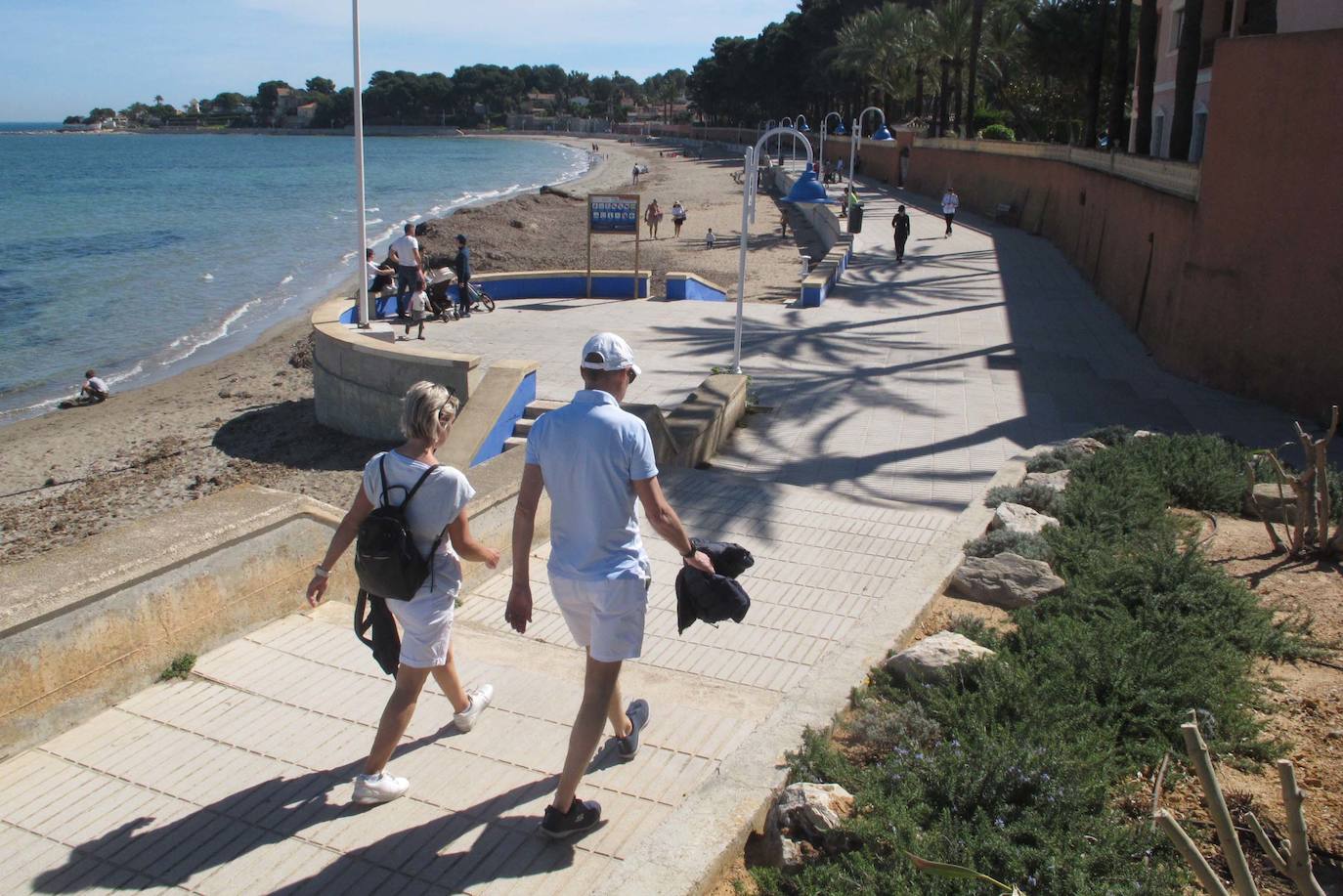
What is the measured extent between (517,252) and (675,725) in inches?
1249

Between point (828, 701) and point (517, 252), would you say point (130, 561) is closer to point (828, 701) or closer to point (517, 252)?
point (828, 701)

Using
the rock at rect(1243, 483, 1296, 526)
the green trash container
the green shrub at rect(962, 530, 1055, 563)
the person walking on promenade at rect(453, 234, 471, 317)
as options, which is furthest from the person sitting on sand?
the rock at rect(1243, 483, 1296, 526)

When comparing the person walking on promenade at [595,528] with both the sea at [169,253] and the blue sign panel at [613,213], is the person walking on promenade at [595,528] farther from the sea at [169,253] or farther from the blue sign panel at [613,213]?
the blue sign panel at [613,213]

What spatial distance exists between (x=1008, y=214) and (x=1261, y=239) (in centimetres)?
2199

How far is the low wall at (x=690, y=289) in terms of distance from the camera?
20484 mm

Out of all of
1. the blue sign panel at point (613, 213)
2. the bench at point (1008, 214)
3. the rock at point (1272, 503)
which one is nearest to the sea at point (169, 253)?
the blue sign panel at point (613, 213)

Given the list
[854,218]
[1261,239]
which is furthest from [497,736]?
[854,218]

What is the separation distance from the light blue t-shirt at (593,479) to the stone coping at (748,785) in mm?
819

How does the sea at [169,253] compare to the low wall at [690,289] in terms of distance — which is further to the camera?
the sea at [169,253]

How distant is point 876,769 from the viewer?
3758 millimetres

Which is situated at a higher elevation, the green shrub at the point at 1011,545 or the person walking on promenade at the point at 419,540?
the person walking on promenade at the point at 419,540

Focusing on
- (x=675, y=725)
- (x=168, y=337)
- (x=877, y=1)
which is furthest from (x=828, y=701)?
(x=877, y=1)

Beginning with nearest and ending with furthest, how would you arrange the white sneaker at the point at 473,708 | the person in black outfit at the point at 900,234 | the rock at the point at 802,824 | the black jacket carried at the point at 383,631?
the rock at the point at 802,824 < the black jacket carried at the point at 383,631 < the white sneaker at the point at 473,708 < the person in black outfit at the point at 900,234

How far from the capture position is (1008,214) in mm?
33875
